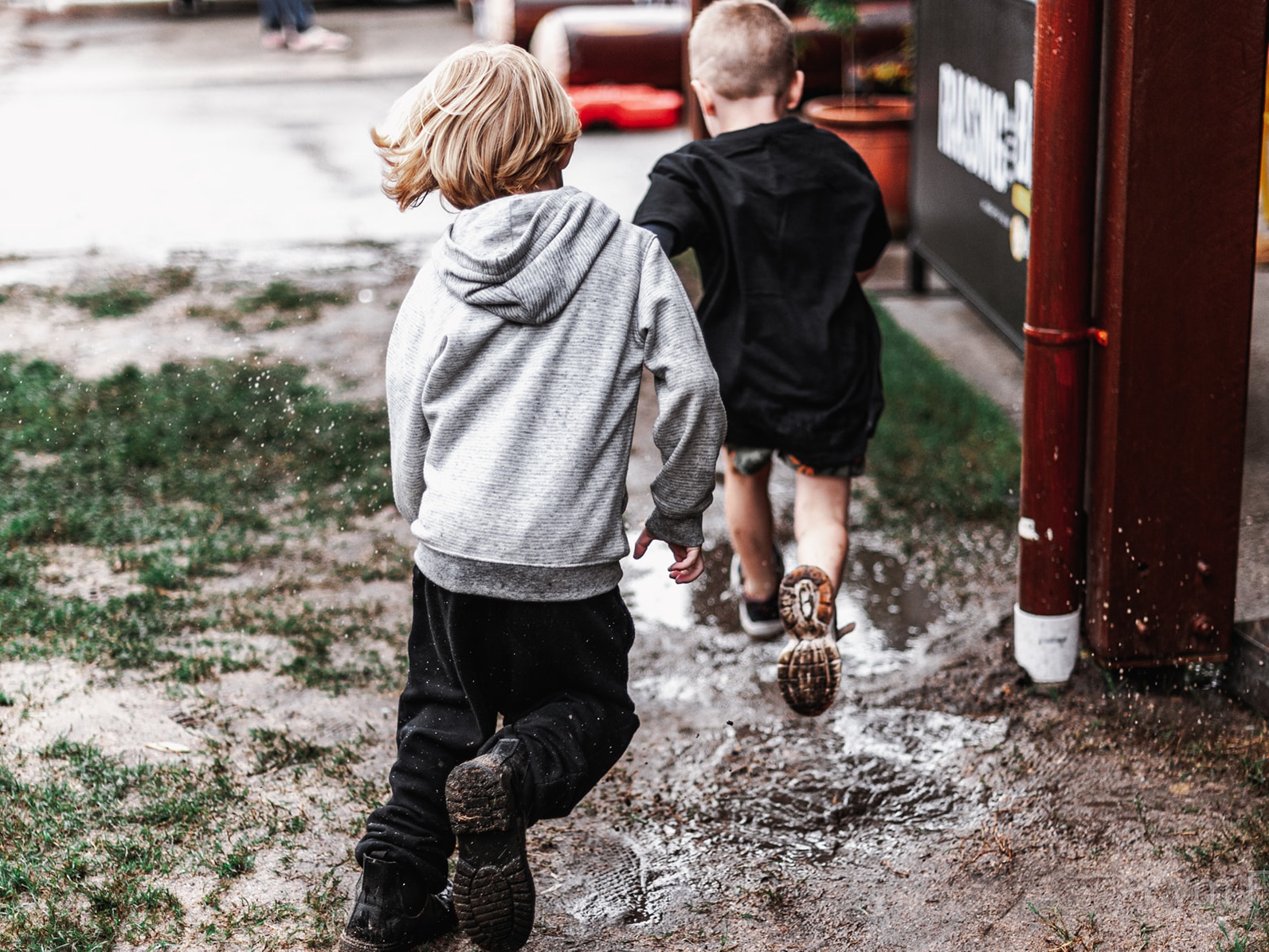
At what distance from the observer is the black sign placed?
15.6 ft

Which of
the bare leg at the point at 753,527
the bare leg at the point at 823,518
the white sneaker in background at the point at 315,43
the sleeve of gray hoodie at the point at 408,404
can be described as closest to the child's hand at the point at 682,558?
the sleeve of gray hoodie at the point at 408,404

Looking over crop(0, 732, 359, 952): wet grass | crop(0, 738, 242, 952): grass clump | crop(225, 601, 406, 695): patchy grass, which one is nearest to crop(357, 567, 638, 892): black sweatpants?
crop(0, 732, 359, 952): wet grass

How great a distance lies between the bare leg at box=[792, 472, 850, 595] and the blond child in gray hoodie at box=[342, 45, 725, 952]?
35.5 inches

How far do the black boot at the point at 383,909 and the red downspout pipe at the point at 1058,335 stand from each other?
1.62 metres

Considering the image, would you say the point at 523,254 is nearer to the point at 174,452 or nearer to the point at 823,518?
the point at 823,518

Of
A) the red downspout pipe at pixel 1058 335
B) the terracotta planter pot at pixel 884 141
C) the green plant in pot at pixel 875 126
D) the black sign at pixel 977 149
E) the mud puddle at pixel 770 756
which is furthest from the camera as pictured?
the terracotta planter pot at pixel 884 141

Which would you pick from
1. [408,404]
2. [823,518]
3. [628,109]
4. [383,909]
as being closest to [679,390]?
[408,404]

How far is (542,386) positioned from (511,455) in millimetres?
123

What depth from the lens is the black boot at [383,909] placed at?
7.77 feet

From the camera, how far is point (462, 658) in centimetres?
238

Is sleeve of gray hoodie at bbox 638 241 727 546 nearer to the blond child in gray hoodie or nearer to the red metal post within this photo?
the blond child in gray hoodie

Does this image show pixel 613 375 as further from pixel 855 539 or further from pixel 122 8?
pixel 122 8

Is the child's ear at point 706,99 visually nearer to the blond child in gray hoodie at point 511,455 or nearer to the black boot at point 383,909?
the blond child in gray hoodie at point 511,455

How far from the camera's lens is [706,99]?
328 cm
